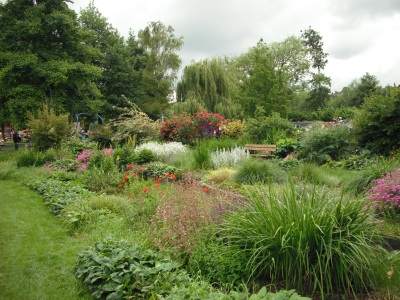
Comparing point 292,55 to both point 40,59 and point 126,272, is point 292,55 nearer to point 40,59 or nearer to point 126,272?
point 40,59

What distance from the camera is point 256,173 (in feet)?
24.7

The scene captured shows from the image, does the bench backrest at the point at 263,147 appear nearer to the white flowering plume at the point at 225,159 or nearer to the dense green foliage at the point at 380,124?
the white flowering plume at the point at 225,159

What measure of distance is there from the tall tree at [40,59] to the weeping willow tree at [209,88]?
23.0 ft

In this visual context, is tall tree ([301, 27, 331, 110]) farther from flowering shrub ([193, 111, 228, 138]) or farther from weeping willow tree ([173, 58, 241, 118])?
flowering shrub ([193, 111, 228, 138])

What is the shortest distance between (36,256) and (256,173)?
15.4 ft

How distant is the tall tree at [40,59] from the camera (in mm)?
18531

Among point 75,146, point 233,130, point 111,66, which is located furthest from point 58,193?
point 111,66

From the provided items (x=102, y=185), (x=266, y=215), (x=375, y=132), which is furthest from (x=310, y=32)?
(x=266, y=215)

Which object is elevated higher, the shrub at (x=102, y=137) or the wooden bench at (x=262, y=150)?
the shrub at (x=102, y=137)

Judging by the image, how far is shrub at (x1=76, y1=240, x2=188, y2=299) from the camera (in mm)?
3127

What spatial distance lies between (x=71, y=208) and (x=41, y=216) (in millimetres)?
842

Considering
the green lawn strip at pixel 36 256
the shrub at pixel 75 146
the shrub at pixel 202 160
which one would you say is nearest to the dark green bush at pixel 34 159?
the shrub at pixel 75 146

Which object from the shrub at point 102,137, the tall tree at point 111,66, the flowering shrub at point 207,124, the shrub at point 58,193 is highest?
the tall tree at point 111,66

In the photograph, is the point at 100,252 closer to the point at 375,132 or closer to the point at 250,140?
the point at 375,132
